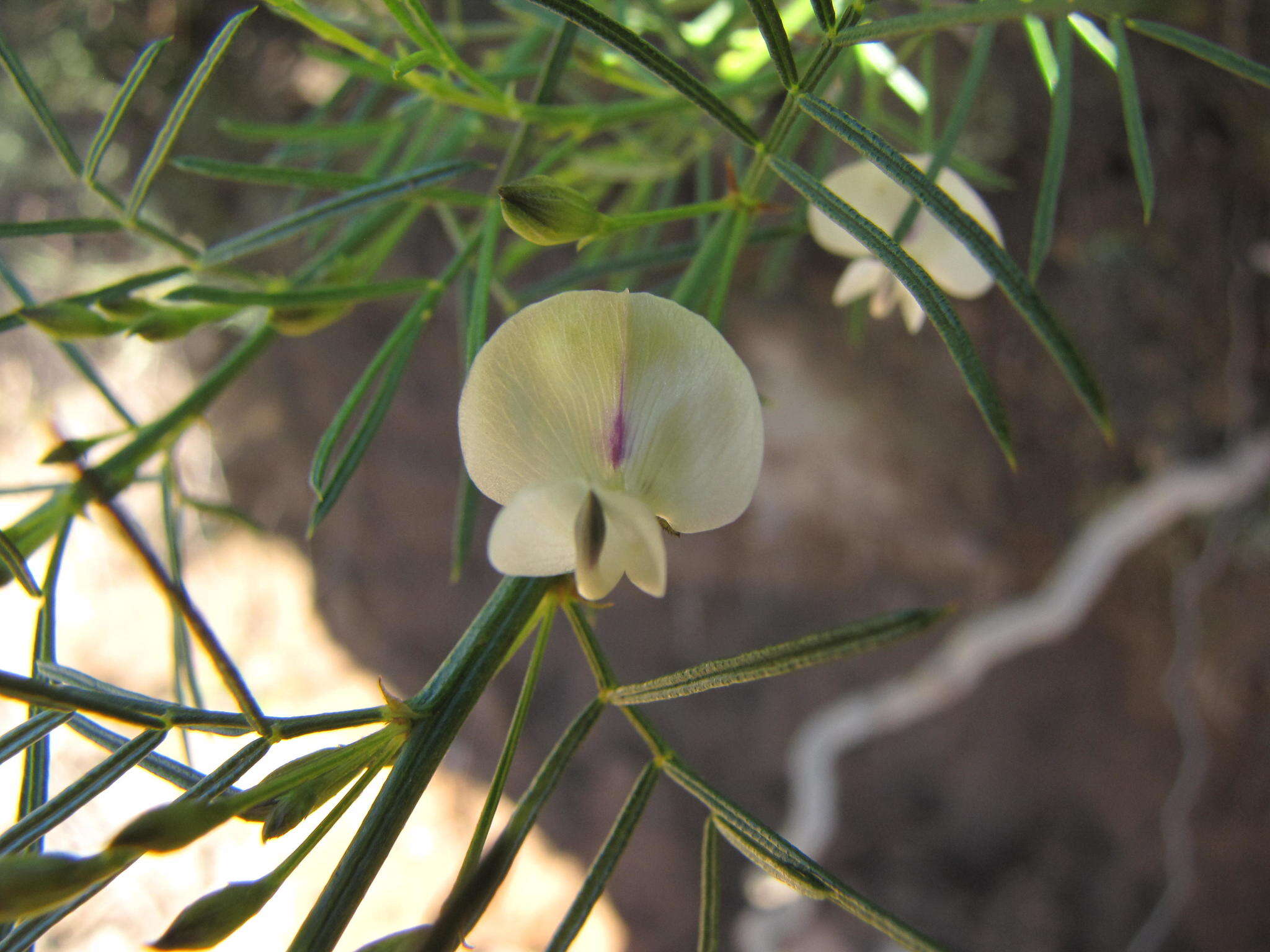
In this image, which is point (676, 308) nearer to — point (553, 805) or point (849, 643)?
point (849, 643)

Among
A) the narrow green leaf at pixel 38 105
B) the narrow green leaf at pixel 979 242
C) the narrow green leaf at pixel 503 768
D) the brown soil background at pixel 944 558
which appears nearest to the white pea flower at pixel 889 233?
the narrow green leaf at pixel 979 242

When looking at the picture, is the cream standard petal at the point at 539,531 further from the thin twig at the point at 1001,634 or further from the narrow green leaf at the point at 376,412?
the thin twig at the point at 1001,634

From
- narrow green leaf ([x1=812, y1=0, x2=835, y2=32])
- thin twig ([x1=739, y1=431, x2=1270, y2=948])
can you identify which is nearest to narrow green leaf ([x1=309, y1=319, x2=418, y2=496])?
narrow green leaf ([x1=812, y1=0, x2=835, y2=32])

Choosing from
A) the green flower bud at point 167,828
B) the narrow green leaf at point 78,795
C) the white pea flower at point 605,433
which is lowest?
the green flower bud at point 167,828

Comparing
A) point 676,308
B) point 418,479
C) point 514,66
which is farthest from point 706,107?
point 418,479

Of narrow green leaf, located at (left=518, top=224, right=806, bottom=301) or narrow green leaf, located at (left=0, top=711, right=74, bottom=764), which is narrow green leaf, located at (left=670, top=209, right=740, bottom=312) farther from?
narrow green leaf, located at (left=0, top=711, right=74, bottom=764)

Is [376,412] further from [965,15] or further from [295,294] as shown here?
[965,15]

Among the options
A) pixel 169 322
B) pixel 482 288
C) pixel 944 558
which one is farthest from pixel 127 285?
pixel 944 558
